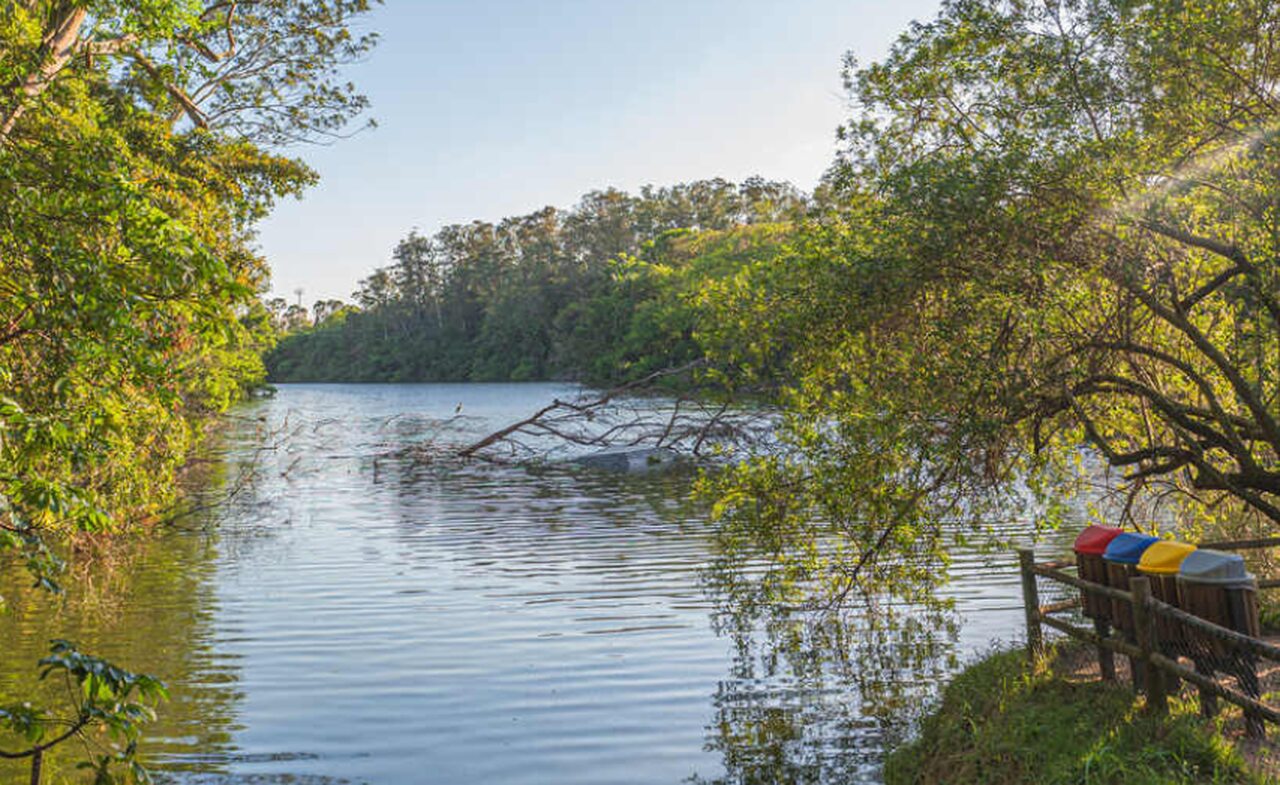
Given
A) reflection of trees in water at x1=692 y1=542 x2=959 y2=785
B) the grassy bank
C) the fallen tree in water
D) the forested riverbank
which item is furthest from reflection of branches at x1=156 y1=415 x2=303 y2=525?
the grassy bank

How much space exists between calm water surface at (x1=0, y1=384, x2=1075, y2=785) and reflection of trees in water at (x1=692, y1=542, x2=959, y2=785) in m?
0.04

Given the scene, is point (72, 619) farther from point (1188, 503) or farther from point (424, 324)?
point (424, 324)

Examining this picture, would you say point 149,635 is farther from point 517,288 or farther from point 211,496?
point 517,288

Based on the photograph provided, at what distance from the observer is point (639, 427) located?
46250 millimetres

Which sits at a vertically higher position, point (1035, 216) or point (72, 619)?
point (1035, 216)

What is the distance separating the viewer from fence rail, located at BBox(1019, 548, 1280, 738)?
6617mm

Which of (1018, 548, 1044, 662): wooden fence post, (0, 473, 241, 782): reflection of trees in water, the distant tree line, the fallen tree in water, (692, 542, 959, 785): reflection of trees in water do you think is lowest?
(692, 542, 959, 785): reflection of trees in water

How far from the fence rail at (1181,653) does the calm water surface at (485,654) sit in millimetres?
2390

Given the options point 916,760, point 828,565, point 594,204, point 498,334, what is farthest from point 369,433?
point 594,204

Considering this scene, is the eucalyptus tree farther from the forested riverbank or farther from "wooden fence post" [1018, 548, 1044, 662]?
"wooden fence post" [1018, 548, 1044, 662]

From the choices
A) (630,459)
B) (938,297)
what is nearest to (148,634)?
(938,297)

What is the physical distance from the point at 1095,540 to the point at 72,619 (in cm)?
1348

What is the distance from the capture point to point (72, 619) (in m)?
14.8

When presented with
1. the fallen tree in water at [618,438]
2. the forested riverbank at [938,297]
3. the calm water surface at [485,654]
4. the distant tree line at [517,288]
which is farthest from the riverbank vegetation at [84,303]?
the distant tree line at [517,288]
